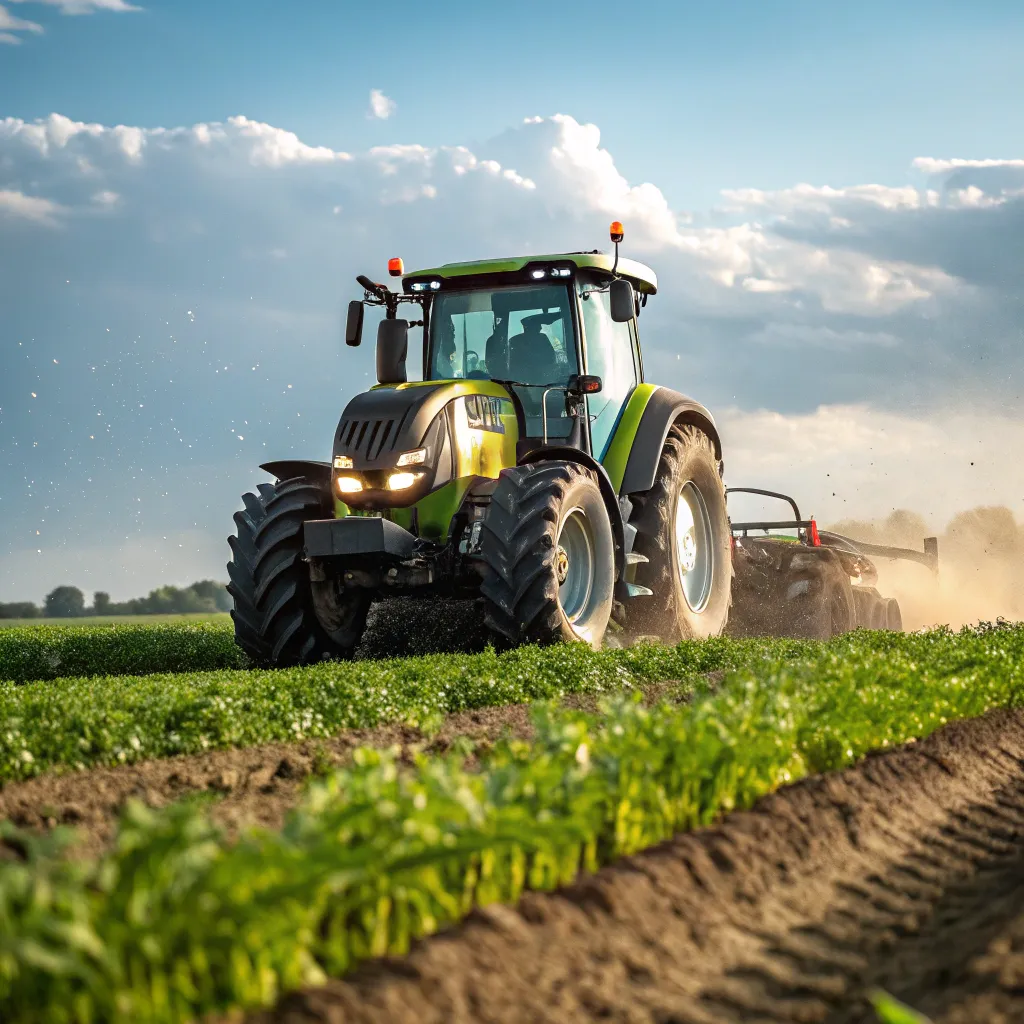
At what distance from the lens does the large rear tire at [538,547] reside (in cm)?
904

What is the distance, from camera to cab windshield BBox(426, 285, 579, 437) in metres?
10.5

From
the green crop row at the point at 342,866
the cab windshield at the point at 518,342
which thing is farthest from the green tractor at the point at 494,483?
the green crop row at the point at 342,866

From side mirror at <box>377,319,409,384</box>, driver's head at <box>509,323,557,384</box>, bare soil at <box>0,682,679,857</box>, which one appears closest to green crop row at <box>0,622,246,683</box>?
side mirror at <box>377,319,409,384</box>

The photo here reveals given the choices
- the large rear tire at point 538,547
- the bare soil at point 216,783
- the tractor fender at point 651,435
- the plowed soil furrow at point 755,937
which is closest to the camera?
the plowed soil furrow at point 755,937

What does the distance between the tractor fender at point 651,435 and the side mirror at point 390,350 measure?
208cm

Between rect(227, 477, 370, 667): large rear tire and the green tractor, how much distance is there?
0.02 meters

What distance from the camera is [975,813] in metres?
5.87

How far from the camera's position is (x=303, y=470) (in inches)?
423

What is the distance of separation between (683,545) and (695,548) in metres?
0.46

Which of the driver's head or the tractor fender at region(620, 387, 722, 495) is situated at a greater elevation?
the driver's head

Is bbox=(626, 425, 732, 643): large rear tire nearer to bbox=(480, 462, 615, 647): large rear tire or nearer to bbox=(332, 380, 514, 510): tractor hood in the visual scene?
bbox=(480, 462, 615, 647): large rear tire

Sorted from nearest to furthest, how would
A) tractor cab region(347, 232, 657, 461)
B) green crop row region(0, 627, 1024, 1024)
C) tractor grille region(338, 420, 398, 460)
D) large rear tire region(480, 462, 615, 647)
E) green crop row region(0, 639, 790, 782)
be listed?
green crop row region(0, 627, 1024, 1024), green crop row region(0, 639, 790, 782), large rear tire region(480, 462, 615, 647), tractor grille region(338, 420, 398, 460), tractor cab region(347, 232, 657, 461)

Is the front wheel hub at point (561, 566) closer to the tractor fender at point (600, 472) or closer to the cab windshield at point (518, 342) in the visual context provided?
the tractor fender at point (600, 472)

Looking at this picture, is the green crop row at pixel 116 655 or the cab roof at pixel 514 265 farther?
the green crop row at pixel 116 655
